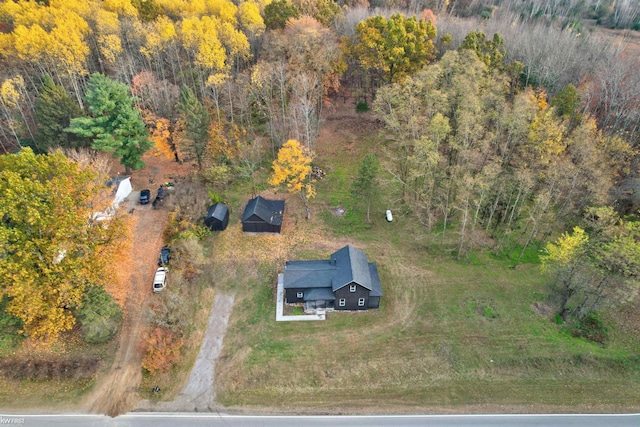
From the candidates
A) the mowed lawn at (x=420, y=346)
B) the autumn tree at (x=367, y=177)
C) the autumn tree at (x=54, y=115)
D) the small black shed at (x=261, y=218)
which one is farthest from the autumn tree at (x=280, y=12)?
the mowed lawn at (x=420, y=346)

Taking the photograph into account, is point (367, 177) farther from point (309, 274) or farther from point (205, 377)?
point (205, 377)

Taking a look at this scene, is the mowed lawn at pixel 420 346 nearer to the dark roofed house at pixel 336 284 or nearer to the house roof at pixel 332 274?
the dark roofed house at pixel 336 284

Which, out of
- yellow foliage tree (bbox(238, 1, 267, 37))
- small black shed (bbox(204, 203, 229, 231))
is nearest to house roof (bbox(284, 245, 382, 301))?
small black shed (bbox(204, 203, 229, 231))

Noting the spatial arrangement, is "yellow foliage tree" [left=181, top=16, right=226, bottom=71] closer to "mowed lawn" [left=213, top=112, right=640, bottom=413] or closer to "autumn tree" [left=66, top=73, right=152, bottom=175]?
"autumn tree" [left=66, top=73, right=152, bottom=175]

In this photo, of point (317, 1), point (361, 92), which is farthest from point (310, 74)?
point (317, 1)

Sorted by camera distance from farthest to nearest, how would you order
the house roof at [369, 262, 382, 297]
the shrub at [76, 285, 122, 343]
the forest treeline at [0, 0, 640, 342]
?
the forest treeline at [0, 0, 640, 342] < the house roof at [369, 262, 382, 297] < the shrub at [76, 285, 122, 343]
